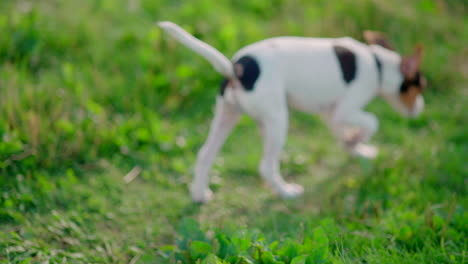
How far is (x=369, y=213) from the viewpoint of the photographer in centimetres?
314

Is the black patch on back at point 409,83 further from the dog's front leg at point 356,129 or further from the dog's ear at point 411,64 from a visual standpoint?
the dog's front leg at point 356,129

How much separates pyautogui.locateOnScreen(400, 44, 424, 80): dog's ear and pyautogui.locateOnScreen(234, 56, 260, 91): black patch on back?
53.9 inches

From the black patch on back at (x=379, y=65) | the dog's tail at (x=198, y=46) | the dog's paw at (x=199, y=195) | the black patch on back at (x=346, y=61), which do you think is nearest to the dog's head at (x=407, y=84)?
the black patch on back at (x=379, y=65)

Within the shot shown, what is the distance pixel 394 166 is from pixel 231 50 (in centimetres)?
221

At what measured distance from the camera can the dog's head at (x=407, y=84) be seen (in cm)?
361

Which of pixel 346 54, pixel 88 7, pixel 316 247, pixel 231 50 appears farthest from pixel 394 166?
pixel 88 7

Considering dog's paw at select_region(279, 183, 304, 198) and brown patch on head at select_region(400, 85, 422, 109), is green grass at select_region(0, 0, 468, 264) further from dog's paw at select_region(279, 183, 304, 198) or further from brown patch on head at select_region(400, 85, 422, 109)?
brown patch on head at select_region(400, 85, 422, 109)

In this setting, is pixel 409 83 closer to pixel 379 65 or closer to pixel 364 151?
pixel 379 65

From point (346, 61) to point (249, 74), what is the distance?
850mm

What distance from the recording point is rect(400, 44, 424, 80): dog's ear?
3.58 metres

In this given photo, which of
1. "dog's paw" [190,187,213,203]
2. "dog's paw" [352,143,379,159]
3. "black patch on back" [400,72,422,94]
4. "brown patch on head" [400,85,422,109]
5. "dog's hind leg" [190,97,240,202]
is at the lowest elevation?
"dog's paw" [190,187,213,203]

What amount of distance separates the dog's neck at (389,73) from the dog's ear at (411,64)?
0.05 meters

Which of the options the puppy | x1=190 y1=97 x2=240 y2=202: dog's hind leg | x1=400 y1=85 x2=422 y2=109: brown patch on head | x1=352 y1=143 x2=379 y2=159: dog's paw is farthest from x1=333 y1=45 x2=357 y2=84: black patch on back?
x1=190 y1=97 x2=240 y2=202: dog's hind leg

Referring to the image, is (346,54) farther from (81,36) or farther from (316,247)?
(81,36)
